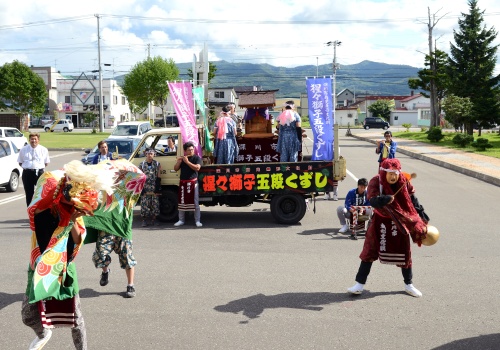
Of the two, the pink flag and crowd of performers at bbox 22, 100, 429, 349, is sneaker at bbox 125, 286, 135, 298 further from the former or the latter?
the pink flag

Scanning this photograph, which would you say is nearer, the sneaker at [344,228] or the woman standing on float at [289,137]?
the sneaker at [344,228]

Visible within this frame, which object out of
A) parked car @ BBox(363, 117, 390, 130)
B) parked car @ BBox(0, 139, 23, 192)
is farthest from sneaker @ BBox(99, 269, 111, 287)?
parked car @ BBox(363, 117, 390, 130)

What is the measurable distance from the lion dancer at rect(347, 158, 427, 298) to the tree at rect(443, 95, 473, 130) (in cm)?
3468

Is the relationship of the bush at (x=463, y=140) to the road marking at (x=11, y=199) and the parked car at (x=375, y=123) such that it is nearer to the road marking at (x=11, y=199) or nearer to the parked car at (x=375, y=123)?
the road marking at (x=11, y=199)

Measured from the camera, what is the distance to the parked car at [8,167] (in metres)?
16.8

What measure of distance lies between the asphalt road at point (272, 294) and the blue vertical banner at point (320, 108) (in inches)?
74.5

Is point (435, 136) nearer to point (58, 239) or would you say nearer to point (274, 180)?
point (274, 180)

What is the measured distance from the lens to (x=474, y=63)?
41.5m

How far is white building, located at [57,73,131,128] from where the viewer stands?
283ft

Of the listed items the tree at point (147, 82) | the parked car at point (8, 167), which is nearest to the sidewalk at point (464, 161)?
the parked car at point (8, 167)

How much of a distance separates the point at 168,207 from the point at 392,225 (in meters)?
6.30

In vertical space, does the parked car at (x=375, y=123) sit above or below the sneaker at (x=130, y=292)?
above

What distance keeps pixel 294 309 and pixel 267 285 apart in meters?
0.99

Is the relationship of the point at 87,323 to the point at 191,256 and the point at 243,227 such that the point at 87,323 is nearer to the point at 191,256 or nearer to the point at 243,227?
the point at 191,256
